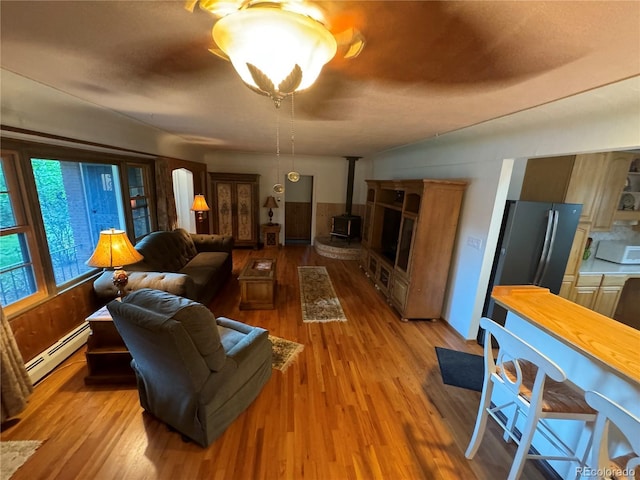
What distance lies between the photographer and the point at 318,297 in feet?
13.0

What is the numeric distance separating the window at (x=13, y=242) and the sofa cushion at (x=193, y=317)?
4.33 feet

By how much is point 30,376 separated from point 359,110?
11.2ft

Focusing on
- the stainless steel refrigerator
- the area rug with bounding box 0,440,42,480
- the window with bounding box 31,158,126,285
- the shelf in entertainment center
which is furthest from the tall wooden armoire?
the stainless steel refrigerator

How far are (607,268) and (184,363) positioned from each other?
15.3 feet

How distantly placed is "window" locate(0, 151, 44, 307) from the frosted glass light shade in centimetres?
242

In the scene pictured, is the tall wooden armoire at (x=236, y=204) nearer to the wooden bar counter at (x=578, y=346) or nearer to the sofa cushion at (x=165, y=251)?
the sofa cushion at (x=165, y=251)

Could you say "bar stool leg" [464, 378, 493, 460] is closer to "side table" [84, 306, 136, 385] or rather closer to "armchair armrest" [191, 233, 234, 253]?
"side table" [84, 306, 136, 385]

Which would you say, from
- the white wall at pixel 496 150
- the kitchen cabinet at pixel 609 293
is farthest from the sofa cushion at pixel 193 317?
the kitchen cabinet at pixel 609 293

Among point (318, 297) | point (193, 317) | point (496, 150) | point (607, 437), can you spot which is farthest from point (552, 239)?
point (193, 317)

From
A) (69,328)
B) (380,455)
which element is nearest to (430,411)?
(380,455)

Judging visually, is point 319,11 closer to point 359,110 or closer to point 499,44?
point 499,44

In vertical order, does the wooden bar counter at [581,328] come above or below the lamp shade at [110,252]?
below

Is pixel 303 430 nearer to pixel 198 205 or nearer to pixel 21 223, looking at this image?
pixel 21 223

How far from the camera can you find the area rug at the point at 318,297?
3416mm
